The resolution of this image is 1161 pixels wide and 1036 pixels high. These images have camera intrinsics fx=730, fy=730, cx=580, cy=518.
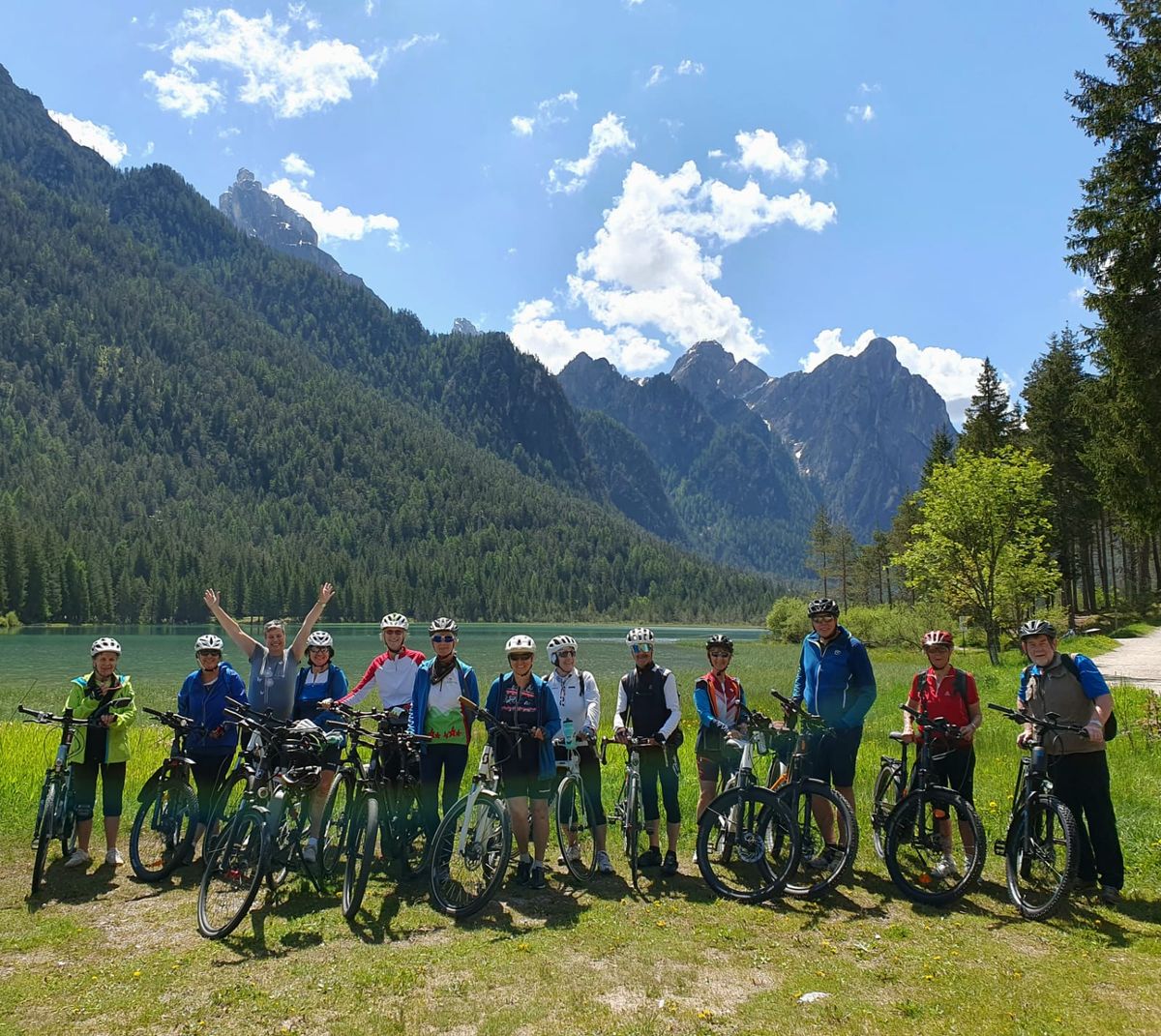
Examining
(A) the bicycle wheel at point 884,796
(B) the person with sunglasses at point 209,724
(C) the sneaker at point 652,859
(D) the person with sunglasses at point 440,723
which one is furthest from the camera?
(B) the person with sunglasses at point 209,724

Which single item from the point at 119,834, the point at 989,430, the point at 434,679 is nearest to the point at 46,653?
the point at 119,834

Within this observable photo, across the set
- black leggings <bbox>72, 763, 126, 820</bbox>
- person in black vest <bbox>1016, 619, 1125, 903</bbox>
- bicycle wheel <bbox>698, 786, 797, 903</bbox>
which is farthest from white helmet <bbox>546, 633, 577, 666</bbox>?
black leggings <bbox>72, 763, 126, 820</bbox>

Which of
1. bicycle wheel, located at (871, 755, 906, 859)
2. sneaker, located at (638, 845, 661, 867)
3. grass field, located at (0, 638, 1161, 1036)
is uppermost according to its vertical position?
bicycle wheel, located at (871, 755, 906, 859)

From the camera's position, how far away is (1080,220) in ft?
54.6

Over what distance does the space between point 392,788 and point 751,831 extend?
397 cm

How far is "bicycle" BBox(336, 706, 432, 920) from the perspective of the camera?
7.62m

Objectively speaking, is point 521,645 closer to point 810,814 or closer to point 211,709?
point 810,814

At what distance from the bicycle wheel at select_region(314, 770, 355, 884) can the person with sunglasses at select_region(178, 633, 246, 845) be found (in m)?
1.60

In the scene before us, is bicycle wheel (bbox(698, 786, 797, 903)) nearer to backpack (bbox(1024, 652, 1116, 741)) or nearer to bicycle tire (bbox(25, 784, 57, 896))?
backpack (bbox(1024, 652, 1116, 741))

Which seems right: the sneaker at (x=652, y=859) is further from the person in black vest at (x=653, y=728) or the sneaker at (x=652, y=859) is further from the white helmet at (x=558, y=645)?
the white helmet at (x=558, y=645)

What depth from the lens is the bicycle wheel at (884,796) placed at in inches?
316

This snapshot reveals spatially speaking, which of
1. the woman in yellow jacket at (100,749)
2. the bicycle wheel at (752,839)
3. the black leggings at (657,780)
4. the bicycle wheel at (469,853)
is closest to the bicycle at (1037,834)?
the bicycle wheel at (752,839)

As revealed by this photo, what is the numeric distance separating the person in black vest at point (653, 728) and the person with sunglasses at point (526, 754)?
849 mm

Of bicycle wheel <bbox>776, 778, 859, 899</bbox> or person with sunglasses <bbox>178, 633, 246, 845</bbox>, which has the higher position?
person with sunglasses <bbox>178, 633, 246, 845</bbox>
